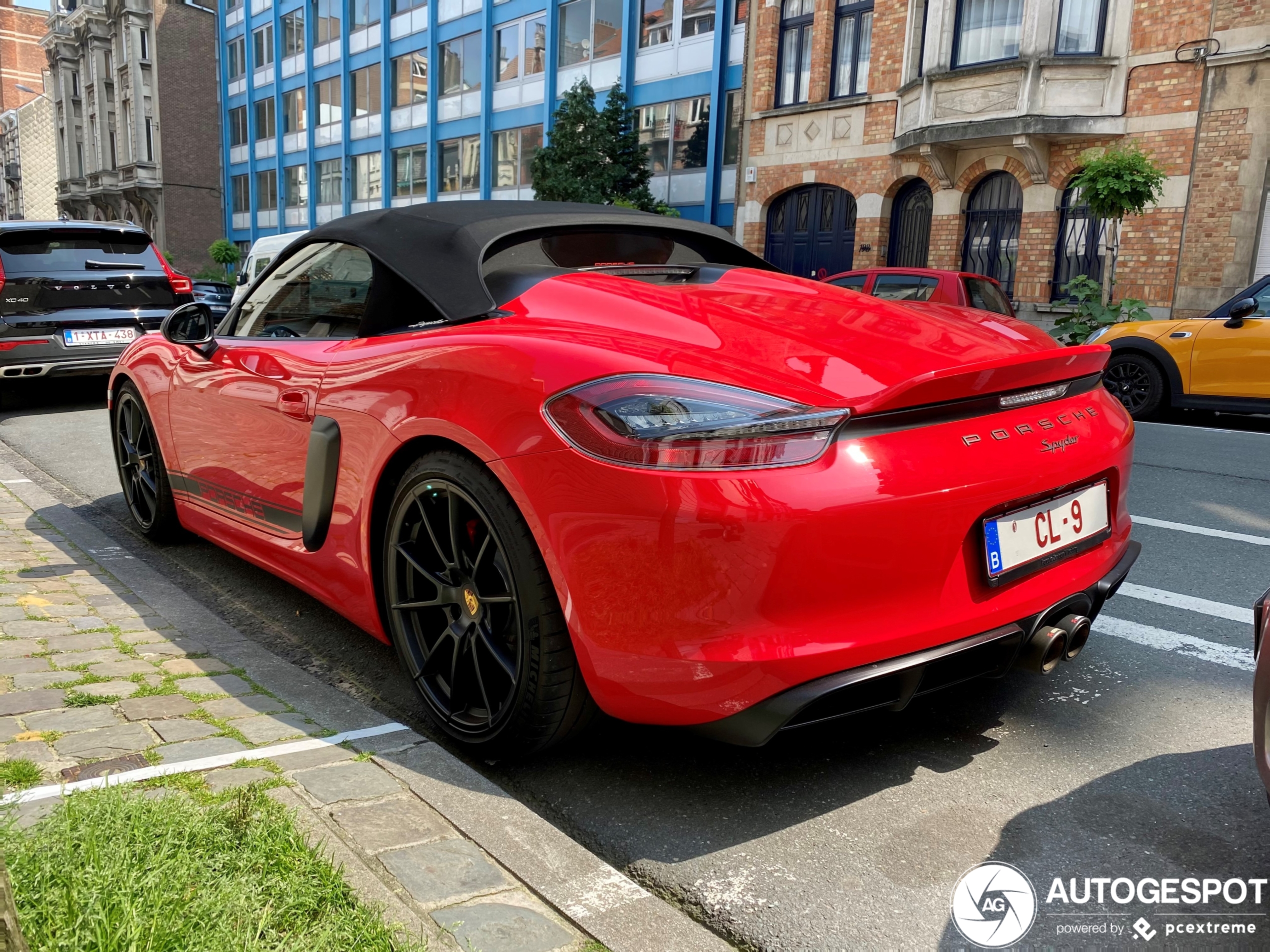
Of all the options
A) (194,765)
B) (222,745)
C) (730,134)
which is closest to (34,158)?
(730,134)

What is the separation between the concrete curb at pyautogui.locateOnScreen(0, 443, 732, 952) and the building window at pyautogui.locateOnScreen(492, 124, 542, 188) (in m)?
28.7

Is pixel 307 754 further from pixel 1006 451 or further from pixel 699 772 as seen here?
pixel 1006 451

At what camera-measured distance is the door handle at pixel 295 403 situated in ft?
10.6

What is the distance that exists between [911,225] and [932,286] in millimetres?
10902

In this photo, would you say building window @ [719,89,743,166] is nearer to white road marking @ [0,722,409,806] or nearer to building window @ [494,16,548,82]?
building window @ [494,16,548,82]

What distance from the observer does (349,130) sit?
40.0 metres

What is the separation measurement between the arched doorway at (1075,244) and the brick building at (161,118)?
145 ft

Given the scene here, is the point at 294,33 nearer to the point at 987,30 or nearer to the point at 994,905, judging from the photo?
the point at 987,30

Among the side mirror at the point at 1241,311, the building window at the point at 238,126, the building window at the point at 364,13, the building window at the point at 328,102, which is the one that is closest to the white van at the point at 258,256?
the side mirror at the point at 1241,311

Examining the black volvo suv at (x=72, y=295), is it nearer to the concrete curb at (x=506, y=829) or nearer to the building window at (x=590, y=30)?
the concrete curb at (x=506, y=829)

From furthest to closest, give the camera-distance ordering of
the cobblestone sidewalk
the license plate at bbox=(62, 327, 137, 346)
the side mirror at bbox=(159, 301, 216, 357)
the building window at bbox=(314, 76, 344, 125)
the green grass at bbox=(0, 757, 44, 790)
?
the building window at bbox=(314, 76, 344, 125) < the license plate at bbox=(62, 327, 137, 346) < the side mirror at bbox=(159, 301, 216, 357) < the green grass at bbox=(0, 757, 44, 790) < the cobblestone sidewalk

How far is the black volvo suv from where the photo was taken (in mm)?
8883

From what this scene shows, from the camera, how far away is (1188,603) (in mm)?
4008

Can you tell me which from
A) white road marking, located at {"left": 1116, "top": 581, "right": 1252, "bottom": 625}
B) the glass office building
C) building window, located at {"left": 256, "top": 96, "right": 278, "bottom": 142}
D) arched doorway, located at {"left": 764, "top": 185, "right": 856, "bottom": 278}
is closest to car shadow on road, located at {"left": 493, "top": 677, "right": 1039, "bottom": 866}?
white road marking, located at {"left": 1116, "top": 581, "right": 1252, "bottom": 625}
